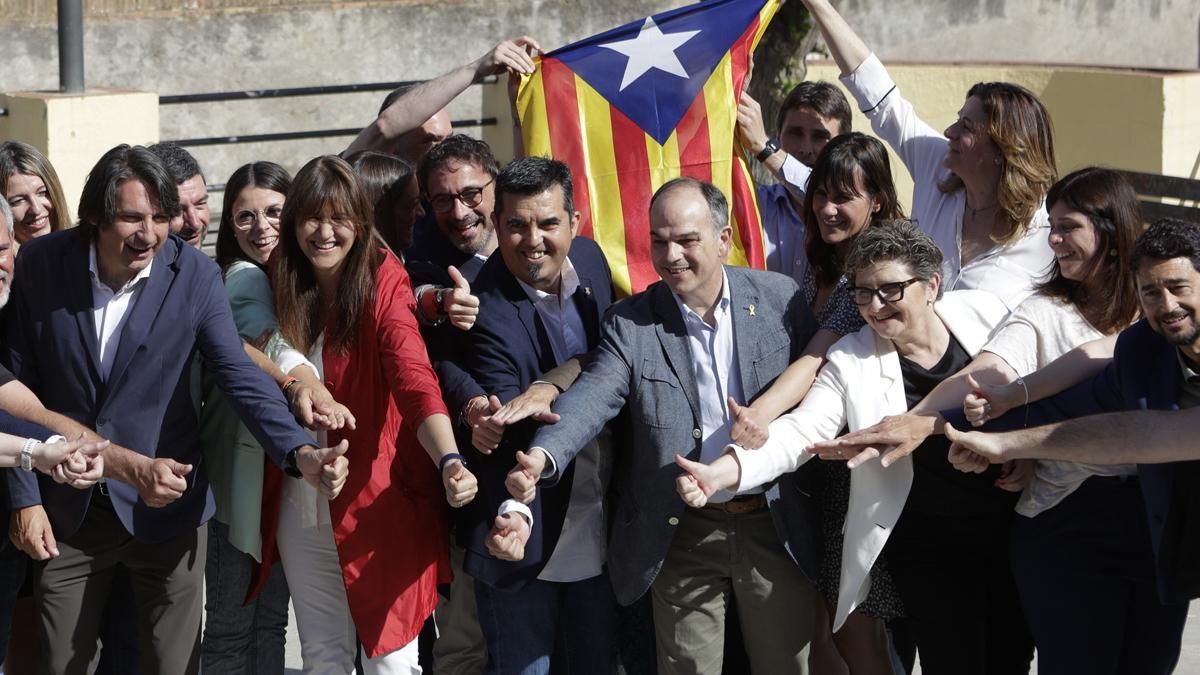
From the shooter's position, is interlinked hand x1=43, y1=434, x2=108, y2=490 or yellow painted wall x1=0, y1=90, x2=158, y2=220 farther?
yellow painted wall x1=0, y1=90, x2=158, y2=220

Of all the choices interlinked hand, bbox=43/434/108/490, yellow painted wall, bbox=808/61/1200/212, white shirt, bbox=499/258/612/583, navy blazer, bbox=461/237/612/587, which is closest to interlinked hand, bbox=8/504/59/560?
interlinked hand, bbox=43/434/108/490

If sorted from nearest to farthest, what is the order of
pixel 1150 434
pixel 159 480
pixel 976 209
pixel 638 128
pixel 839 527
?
1. pixel 1150 434
2. pixel 159 480
3. pixel 839 527
4. pixel 976 209
5. pixel 638 128

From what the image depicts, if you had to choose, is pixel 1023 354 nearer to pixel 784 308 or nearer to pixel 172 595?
pixel 784 308

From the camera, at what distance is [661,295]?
4.55 m

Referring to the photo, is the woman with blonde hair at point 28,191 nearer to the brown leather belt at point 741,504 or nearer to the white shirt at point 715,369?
the white shirt at point 715,369

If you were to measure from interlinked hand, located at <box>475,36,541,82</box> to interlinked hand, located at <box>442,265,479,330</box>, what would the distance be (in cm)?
130

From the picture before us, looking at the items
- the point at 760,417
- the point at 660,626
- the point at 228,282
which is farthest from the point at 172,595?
the point at 760,417

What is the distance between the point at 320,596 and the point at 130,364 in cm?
90

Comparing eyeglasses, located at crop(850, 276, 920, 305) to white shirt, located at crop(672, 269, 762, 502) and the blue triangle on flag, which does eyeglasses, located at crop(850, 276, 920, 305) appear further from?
the blue triangle on flag

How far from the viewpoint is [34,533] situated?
4.32m

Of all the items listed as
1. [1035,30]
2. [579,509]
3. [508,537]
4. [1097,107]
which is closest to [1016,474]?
[579,509]

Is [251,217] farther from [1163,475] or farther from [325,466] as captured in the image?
[1163,475]

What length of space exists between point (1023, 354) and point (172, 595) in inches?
102

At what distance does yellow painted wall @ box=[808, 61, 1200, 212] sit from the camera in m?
12.6
